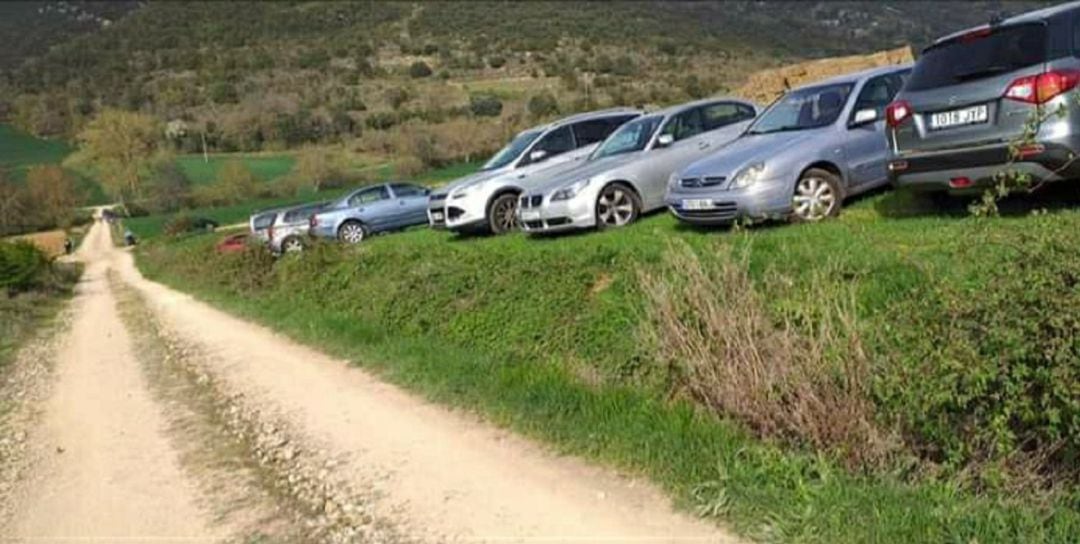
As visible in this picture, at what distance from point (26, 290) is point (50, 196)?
170ft

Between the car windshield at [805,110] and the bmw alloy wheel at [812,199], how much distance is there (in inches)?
38.6

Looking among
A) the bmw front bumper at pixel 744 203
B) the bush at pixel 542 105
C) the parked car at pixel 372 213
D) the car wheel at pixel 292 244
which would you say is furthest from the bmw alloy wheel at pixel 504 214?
the bush at pixel 542 105

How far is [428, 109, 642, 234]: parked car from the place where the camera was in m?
14.1

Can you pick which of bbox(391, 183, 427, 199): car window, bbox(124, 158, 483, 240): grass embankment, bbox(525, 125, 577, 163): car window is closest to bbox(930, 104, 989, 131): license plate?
bbox(525, 125, 577, 163): car window

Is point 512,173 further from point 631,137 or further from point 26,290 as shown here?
point 26,290

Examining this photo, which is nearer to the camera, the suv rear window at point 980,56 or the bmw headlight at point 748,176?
the suv rear window at point 980,56

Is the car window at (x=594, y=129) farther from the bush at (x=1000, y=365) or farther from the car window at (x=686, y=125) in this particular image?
the bush at (x=1000, y=365)

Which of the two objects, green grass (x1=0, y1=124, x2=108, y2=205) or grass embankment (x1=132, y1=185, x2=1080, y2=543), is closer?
grass embankment (x1=132, y1=185, x2=1080, y2=543)

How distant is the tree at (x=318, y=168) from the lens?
70375 mm

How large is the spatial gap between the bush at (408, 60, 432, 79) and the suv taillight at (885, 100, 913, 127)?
73404mm

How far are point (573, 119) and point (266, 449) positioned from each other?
31.3 feet

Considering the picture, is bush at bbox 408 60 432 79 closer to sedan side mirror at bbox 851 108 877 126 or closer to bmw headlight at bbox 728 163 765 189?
sedan side mirror at bbox 851 108 877 126

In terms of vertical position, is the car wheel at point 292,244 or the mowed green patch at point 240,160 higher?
the mowed green patch at point 240,160

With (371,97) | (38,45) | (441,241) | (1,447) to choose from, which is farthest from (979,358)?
(38,45)
